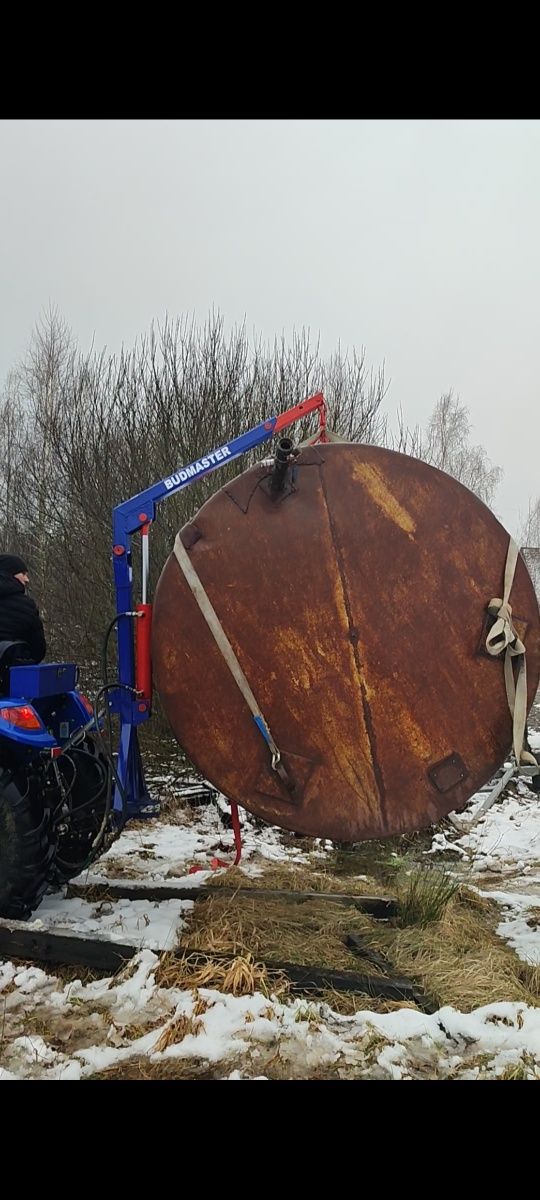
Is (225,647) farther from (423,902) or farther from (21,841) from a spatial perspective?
(423,902)

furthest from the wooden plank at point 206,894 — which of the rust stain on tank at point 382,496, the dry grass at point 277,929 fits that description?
the rust stain on tank at point 382,496

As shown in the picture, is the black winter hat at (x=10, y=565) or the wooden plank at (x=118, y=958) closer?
the wooden plank at (x=118, y=958)

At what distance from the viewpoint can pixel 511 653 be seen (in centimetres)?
292

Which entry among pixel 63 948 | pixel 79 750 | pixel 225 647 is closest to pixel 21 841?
pixel 63 948

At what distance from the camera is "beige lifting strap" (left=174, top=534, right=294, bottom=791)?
9.59 ft

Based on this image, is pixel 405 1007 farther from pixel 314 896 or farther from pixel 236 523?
pixel 236 523

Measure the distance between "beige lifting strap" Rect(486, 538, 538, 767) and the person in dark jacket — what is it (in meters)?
2.22

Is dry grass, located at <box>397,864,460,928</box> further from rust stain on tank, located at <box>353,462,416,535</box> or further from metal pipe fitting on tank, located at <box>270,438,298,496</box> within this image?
metal pipe fitting on tank, located at <box>270,438,298,496</box>

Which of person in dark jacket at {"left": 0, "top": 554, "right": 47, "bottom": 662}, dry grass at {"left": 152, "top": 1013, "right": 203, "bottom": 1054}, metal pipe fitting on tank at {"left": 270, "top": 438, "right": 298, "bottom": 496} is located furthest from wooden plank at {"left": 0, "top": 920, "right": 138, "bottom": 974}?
metal pipe fitting on tank at {"left": 270, "top": 438, "right": 298, "bottom": 496}

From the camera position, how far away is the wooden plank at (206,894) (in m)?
3.87

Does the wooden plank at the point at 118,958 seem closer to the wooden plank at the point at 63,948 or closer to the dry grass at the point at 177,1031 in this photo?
the wooden plank at the point at 63,948

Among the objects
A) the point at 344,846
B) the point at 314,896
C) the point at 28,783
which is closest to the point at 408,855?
the point at 344,846

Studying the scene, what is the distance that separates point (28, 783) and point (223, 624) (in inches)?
46.1

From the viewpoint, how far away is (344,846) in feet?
18.0
